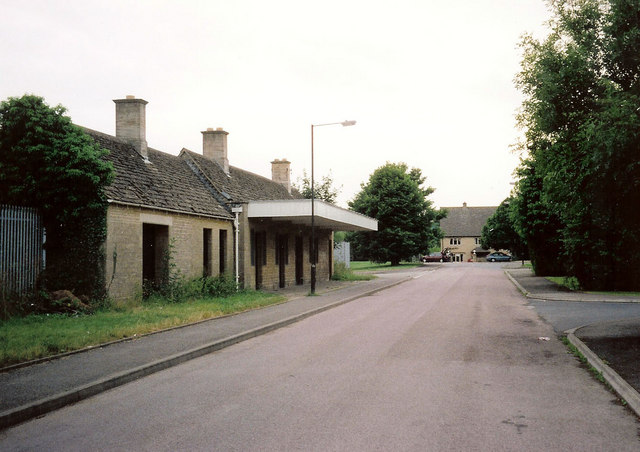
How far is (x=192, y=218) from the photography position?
2041 cm

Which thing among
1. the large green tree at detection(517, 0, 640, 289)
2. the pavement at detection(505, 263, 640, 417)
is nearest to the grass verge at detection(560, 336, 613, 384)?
the pavement at detection(505, 263, 640, 417)

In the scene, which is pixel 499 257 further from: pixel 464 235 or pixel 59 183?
pixel 59 183

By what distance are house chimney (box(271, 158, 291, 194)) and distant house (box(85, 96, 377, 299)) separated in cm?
627

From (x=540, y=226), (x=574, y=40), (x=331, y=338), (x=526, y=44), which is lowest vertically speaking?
(x=331, y=338)

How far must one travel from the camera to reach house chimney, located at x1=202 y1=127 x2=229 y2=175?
28125 mm

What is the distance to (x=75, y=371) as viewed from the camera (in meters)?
7.98

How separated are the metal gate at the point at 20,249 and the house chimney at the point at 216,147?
13.9 meters

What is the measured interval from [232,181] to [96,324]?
51.8 feet

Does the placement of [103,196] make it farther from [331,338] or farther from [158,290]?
[331,338]

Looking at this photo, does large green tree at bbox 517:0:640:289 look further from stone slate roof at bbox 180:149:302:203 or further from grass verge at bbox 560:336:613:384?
stone slate roof at bbox 180:149:302:203

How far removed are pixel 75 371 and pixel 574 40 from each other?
11057 millimetres

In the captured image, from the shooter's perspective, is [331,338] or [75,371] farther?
[331,338]

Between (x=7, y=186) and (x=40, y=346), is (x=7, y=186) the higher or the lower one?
the higher one

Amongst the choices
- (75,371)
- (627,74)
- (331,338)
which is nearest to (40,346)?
(75,371)
